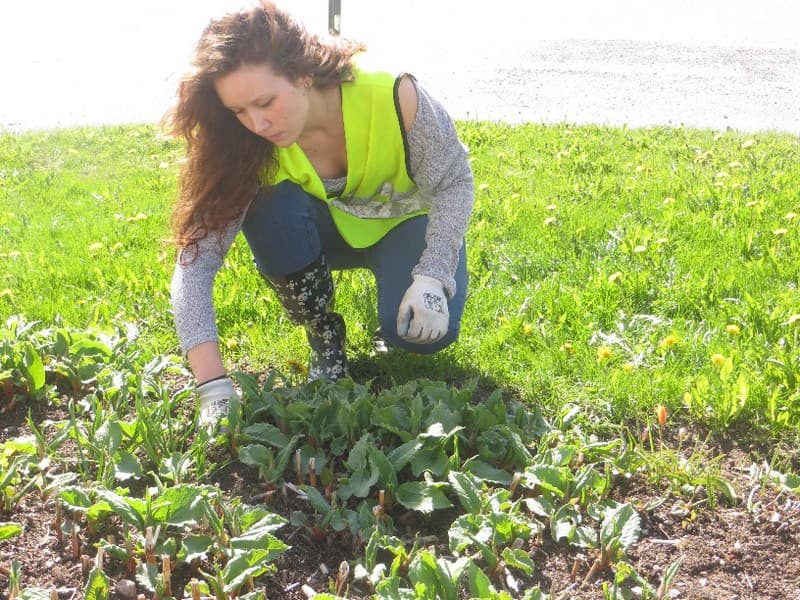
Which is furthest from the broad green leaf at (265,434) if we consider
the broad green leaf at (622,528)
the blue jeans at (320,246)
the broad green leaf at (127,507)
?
the broad green leaf at (622,528)

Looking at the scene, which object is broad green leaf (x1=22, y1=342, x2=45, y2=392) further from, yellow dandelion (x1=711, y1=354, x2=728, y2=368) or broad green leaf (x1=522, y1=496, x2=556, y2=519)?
yellow dandelion (x1=711, y1=354, x2=728, y2=368)

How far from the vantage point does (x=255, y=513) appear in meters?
1.97

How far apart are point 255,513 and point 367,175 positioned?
1.15 m

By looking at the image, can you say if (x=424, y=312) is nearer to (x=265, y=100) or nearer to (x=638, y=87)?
(x=265, y=100)

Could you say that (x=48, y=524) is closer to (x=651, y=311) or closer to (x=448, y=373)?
(x=448, y=373)

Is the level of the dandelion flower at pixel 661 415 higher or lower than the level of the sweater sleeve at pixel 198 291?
lower

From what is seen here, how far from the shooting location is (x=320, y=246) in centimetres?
278

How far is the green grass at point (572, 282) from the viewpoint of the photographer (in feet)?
8.82

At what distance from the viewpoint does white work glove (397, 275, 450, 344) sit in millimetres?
2432

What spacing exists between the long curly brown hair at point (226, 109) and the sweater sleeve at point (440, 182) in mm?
283

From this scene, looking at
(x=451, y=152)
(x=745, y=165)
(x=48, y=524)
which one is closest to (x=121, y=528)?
(x=48, y=524)

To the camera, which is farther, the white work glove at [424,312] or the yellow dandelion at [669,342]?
the yellow dandelion at [669,342]

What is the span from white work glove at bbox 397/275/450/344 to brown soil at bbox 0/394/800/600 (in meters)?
0.55

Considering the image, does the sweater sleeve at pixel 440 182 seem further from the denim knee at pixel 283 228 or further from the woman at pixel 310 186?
the denim knee at pixel 283 228
